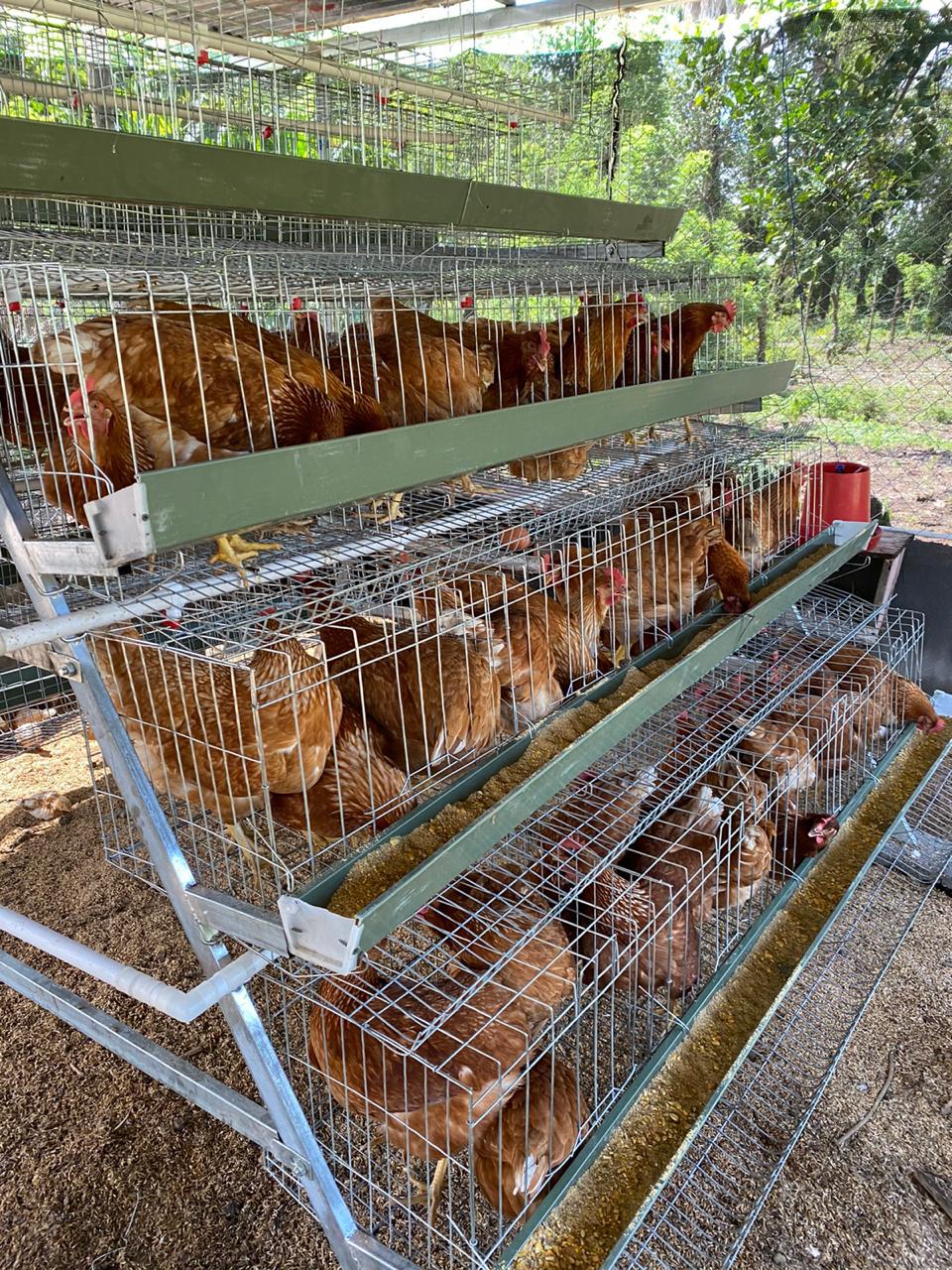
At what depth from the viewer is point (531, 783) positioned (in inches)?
60.4

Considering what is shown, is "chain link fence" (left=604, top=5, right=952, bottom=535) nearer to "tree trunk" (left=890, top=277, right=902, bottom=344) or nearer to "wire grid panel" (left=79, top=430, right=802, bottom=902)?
"tree trunk" (left=890, top=277, right=902, bottom=344)

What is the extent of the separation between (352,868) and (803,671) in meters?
2.02

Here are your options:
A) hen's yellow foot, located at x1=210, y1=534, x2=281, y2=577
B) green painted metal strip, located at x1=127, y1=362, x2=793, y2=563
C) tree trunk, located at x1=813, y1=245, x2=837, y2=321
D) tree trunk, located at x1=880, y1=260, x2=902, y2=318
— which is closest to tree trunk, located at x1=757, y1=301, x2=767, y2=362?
tree trunk, located at x1=813, y1=245, x2=837, y2=321

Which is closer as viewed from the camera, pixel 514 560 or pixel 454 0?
pixel 514 560

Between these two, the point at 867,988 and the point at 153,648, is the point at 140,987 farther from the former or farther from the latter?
the point at 867,988

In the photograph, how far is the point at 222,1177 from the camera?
1857mm

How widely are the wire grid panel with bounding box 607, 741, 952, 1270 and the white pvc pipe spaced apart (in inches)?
32.3

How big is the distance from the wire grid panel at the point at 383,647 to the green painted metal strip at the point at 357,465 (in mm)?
227

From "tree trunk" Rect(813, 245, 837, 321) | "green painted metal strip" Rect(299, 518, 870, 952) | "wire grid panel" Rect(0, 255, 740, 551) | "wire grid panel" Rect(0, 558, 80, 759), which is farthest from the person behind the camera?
"tree trunk" Rect(813, 245, 837, 321)

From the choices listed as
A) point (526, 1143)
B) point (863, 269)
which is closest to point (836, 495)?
point (863, 269)

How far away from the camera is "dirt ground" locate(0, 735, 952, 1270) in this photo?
1.71 m

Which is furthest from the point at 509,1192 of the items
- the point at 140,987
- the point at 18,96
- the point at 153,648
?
the point at 18,96

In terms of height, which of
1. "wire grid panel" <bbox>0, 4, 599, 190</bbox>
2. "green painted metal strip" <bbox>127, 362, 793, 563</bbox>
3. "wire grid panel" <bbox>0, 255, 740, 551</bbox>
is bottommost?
"green painted metal strip" <bbox>127, 362, 793, 563</bbox>

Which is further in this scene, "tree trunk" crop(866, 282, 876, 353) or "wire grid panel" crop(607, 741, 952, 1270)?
"tree trunk" crop(866, 282, 876, 353)
